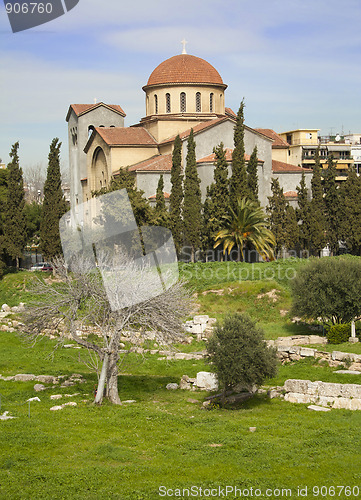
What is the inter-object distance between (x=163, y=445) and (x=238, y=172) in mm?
25040

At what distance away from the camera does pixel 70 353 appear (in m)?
22.6

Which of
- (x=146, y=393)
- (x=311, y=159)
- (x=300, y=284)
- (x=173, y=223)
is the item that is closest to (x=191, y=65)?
(x=173, y=223)

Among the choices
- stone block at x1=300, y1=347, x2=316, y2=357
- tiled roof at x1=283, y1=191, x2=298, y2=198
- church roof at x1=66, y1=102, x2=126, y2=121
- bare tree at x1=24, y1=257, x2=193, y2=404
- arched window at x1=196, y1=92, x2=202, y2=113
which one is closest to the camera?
bare tree at x1=24, y1=257, x2=193, y2=404

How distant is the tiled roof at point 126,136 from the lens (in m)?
42.8

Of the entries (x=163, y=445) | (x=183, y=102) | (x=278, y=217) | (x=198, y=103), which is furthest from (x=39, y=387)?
(x=198, y=103)

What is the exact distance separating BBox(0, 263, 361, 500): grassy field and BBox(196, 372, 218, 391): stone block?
482mm

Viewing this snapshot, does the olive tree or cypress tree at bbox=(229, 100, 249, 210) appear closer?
the olive tree

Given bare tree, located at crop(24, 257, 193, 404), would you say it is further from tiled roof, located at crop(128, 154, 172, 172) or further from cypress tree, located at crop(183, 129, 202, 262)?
tiled roof, located at crop(128, 154, 172, 172)

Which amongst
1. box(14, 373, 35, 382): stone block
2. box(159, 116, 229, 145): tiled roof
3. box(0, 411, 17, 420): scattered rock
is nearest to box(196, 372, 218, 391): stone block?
box(14, 373, 35, 382): stone block

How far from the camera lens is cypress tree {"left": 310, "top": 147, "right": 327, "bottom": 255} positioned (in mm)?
38875

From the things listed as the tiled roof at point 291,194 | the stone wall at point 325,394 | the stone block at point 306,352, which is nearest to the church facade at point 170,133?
the tiled roof at point 291,194

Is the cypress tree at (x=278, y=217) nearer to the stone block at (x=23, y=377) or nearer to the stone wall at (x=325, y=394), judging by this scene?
the stone block at (x=23, y=377)

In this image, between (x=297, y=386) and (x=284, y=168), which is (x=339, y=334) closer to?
(x=297, y=386)

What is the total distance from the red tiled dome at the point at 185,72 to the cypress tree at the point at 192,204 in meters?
9.31
